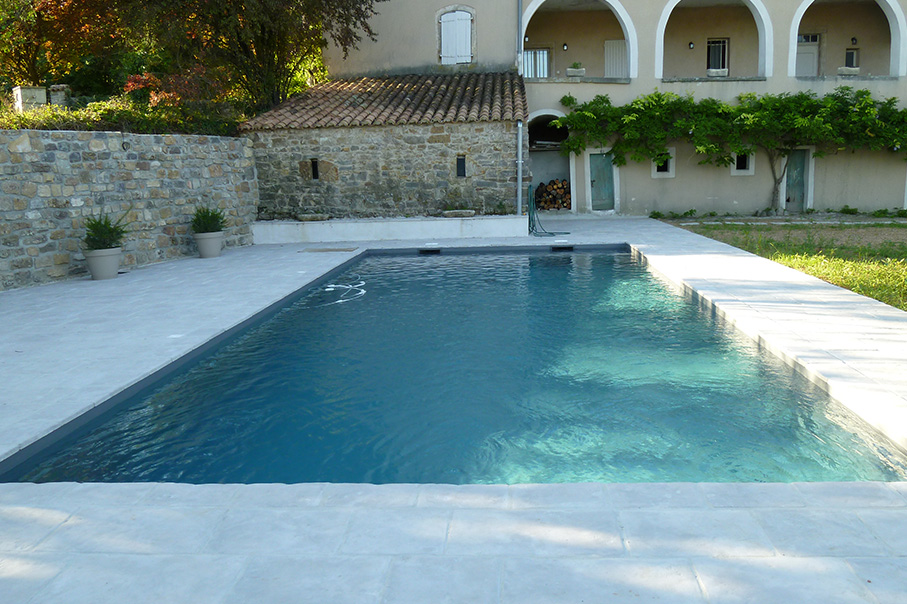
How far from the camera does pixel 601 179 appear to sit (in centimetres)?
→ 1866

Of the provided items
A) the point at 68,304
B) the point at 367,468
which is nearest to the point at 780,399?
the point at 367,468

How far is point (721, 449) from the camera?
4.27 m

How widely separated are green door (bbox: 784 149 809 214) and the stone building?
8.53 m

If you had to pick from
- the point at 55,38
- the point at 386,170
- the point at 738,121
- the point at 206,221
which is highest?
the point at 55,38

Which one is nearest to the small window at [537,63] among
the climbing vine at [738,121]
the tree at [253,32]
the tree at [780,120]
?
the climbing vine at [738,121]

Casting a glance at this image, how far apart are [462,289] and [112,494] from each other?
635 centimetres

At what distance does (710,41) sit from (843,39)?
12.2ft

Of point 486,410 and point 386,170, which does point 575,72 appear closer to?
point 386,170

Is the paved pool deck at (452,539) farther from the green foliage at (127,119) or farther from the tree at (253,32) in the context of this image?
the tree at (253,32)

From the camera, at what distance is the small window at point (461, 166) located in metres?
15.0

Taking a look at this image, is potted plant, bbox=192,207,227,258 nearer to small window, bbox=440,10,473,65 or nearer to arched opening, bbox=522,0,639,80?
small window, bbox=440,10,473,65

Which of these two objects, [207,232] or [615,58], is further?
[615,58]

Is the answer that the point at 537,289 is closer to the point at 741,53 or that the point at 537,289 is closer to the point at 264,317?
the point at 264,317

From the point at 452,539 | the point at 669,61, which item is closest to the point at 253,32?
the point at 669,61
